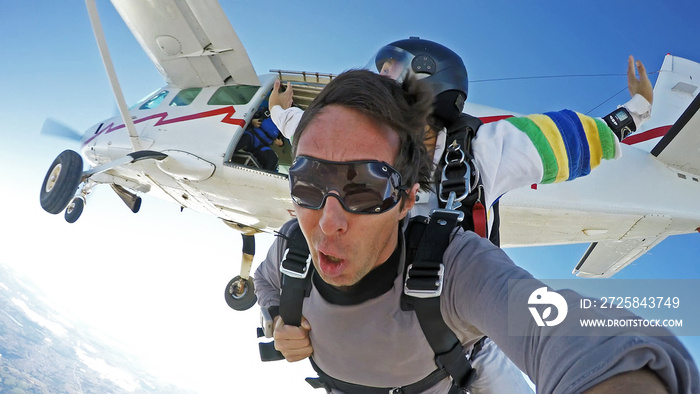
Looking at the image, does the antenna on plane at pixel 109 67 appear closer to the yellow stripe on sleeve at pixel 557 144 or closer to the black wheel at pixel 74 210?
the black wheel at pixel 74 210

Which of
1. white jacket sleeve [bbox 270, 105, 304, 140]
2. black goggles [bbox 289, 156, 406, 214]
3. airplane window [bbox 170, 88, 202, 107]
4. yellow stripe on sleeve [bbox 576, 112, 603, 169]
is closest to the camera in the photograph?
black goggles [bbox 289, 156, 406, 214]

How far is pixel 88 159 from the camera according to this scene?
7.61m

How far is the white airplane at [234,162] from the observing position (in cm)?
558

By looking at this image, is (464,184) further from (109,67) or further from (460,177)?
Result: (109,67)

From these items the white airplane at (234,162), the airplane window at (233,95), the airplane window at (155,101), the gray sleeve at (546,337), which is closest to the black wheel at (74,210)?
the white airplane at (234,162)

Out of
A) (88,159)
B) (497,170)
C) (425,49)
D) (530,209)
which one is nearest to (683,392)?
(497,170)

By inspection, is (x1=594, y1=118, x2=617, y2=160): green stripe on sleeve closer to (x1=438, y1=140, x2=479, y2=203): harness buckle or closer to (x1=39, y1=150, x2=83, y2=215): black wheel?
(x1=438, y1=140, x2=479, y2=203): harness buckle

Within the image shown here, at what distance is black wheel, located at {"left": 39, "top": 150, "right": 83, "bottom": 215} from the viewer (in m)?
5.45

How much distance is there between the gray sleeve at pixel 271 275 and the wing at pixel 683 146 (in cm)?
481

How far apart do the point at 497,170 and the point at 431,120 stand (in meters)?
0.38

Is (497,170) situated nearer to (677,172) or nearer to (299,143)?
(299,143)

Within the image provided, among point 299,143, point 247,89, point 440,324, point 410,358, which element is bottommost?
point 410,358

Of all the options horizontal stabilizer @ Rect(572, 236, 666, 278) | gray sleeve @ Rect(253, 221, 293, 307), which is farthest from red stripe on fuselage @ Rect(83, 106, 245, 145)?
horizontal stabilizer @ Rect(572, 236, 666, 278)

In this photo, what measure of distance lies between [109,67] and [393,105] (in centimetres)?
553
